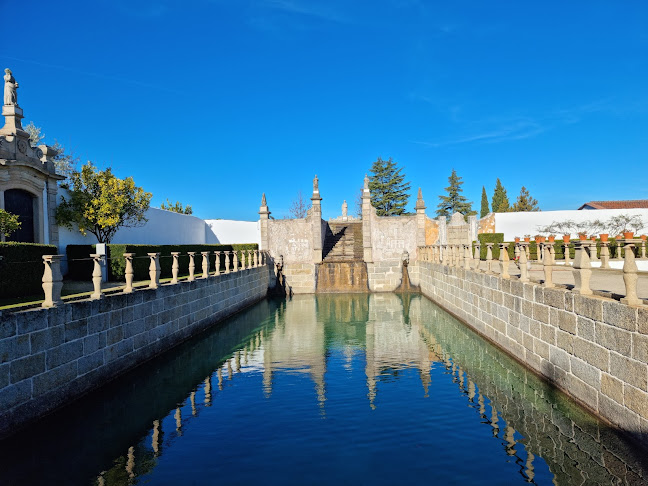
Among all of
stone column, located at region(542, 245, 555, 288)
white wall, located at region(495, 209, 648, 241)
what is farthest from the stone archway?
white wall, located at region(495, 209, 648, 241)

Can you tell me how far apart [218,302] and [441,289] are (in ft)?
26.8

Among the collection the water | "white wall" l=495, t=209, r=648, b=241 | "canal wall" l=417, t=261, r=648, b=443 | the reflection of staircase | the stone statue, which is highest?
the stone statue

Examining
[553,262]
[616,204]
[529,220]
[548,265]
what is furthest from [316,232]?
[616,204]

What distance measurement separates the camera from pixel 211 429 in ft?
20.1

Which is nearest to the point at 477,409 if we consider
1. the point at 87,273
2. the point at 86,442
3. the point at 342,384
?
the point at 342,384

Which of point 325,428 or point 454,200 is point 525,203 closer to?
point 454,200

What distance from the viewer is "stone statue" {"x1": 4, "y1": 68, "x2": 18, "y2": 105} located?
13.7 meters

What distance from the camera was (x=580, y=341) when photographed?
621 cm

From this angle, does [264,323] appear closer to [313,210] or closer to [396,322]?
[396,322]

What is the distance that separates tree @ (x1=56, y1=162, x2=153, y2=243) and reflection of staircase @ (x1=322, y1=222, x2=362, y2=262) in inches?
407

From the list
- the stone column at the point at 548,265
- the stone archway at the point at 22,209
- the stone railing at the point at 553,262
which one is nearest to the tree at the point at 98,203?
the stone archway at the point at 22,209

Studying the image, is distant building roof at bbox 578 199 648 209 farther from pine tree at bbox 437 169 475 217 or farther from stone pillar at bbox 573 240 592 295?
stone pillar at bbox 573 240 592 295

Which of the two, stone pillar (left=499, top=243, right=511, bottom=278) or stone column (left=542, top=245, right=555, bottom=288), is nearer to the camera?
stone column (left=542, top=245, right=555, bottom=288)

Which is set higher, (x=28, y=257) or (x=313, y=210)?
(x=313, y=210)
